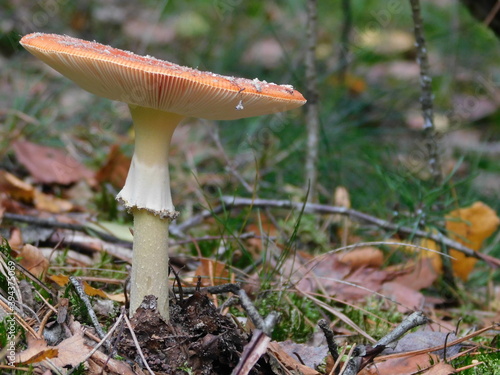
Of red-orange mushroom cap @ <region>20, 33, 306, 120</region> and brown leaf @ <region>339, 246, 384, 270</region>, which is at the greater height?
red-orange mushroom cap @ <region>20, 33, 306, 120</region>

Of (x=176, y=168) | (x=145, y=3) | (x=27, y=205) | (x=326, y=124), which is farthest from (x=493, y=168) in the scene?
(x=145, y=3)

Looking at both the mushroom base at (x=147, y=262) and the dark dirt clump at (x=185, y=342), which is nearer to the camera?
the dark dirt clump at (x=185, y=342)


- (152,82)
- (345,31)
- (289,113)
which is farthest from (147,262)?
(345,31)

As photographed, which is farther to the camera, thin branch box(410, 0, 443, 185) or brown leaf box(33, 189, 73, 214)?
brown leaf box(33, 189, 73, 214)

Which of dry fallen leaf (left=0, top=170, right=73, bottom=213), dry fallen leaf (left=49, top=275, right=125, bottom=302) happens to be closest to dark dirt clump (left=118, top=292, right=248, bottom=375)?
dry fallen leaf (left=49, top=275, right=125, bottom=302)

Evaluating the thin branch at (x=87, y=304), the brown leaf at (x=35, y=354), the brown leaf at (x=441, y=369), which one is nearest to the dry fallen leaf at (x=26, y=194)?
the thin branch at (x=87, y=304)

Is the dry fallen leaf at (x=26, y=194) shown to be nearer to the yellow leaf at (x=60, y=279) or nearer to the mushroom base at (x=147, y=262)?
the yellow leaf at (x=60, y=279)

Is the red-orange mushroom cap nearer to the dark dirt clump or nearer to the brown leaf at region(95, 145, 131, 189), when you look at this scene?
the dark dirt clump
